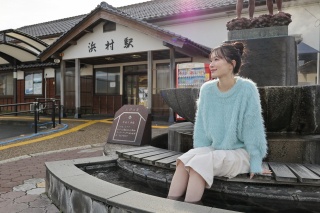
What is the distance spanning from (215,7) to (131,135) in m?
9.76

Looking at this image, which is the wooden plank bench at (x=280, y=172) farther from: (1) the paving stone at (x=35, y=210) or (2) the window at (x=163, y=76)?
(2) the window at (x=163, y=76)

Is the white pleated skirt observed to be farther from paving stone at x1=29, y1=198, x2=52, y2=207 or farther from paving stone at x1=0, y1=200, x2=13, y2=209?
paving stone at x1=0, y1=200, x2=13, y2=209

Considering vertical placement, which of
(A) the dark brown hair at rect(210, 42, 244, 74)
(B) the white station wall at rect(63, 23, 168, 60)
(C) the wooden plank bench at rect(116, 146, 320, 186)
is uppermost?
(B) the white station wall at rect(63, 23, 168, 60)

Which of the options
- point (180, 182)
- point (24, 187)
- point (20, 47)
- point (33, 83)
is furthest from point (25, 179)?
point (33, 83)

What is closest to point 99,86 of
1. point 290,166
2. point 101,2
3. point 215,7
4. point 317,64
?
point 101,2

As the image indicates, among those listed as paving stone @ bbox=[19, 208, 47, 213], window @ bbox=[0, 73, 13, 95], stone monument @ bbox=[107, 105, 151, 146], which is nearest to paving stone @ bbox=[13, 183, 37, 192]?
paving stone @ bbox=[19, 208, 47, 213]

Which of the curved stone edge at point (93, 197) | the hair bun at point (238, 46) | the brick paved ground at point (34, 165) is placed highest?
the hair bun at point (238, 46)

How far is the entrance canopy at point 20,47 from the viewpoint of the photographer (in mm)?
13414

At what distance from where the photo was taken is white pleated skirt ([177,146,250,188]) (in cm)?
201

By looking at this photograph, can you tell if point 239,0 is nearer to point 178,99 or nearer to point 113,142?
point 178,99

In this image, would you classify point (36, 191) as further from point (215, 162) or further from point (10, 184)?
point (215, 162)

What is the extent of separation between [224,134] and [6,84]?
20.2 m

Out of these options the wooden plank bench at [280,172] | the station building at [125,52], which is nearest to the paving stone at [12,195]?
the wooden plank bench at [280,172]

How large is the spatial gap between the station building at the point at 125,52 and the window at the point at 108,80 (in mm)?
57
